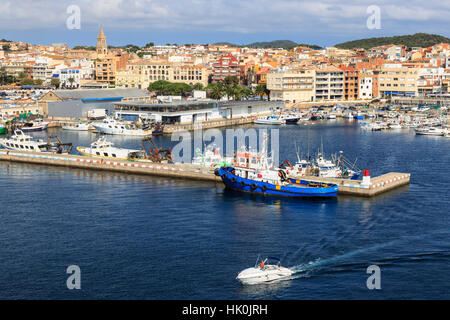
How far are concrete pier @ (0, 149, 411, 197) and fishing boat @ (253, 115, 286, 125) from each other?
927 inches

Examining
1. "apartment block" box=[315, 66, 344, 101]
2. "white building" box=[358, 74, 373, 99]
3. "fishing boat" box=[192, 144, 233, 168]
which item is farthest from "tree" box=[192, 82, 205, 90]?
"fishing boat" box=[192, 144, 233, 168]

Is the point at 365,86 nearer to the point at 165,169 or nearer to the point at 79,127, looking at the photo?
the point at 79,127

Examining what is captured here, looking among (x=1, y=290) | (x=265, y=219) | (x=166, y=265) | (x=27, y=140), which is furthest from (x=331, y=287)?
(x=27, y=140)

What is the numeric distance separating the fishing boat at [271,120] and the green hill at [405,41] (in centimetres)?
9291

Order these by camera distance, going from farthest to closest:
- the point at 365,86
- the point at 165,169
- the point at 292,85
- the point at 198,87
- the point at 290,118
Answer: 1. the point at 198,87
2. the point at 365,86
3. the point at 292,85
4. the point at 290,118
5. the point at 165,169

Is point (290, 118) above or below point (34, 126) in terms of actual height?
above

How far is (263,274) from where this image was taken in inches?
591

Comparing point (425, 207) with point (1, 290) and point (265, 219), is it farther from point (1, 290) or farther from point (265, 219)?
point (1, 290)

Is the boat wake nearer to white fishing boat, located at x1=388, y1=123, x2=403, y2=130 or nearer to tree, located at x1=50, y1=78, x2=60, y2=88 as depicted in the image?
white fishing boat, located at x1=388, y1=123, x2=403, y2=130

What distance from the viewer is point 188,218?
67.1 feet

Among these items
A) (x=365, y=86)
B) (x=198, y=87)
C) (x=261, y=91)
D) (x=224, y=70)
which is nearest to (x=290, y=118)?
(x=261, y=91)

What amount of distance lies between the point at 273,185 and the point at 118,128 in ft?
73.4

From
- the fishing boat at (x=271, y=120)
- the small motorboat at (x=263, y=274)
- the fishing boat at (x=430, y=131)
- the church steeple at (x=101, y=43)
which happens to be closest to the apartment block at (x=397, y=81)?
the fishing boat at (x=271, y=120)

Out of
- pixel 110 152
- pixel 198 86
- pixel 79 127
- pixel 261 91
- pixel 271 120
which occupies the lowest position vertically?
pixel 110 152
